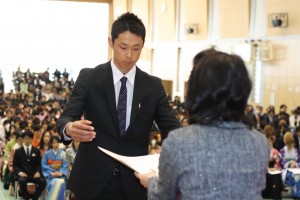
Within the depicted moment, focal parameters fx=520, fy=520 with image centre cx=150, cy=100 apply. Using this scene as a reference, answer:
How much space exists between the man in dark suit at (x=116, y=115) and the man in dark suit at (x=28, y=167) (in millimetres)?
6836

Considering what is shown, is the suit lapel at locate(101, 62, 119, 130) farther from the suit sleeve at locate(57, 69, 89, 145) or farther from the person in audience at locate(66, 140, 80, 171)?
the person in audience at locate(66, 140, 80, 171)

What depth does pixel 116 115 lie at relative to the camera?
2.54 m

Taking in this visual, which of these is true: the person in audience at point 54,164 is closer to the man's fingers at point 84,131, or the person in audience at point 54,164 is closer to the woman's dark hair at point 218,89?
the man's fingers at point 84,131

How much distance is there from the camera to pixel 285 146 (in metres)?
11.3

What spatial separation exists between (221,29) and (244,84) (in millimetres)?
21354

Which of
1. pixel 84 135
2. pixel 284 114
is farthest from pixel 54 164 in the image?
pixel 284 114

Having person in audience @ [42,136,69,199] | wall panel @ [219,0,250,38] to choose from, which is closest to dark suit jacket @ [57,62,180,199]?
person in audience @ [42,136,69,199]

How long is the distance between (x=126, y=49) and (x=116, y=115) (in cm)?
34

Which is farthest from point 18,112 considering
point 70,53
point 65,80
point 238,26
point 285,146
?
point 70,53

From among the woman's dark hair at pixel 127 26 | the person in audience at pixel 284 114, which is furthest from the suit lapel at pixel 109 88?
the person in audience at pixel 284 114

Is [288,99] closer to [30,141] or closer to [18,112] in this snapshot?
[18,112]

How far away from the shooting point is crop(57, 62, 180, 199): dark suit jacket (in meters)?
2.53

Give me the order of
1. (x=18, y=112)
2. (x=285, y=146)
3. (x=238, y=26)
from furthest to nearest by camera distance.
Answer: (x=238, y=26) < (x=18, y=112) < (x=285, y=146)

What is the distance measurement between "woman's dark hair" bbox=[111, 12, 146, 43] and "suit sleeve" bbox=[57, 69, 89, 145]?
0.26 meters
